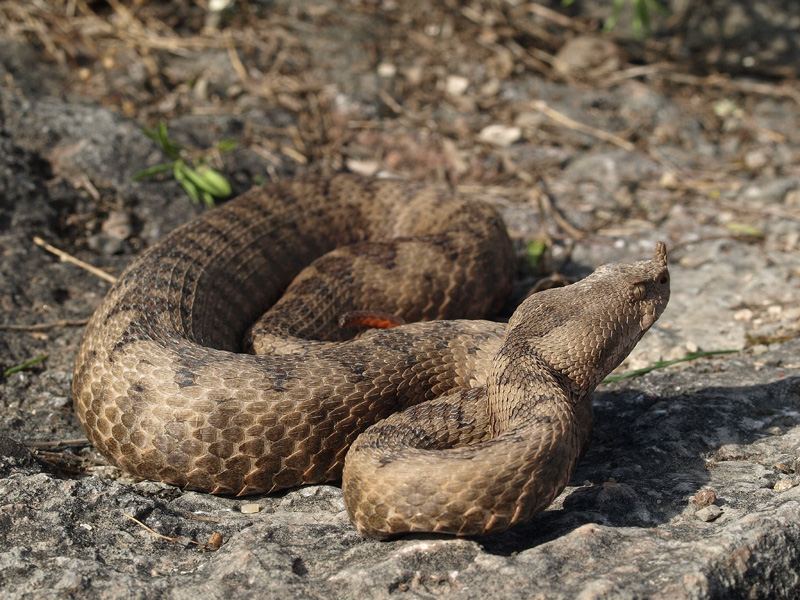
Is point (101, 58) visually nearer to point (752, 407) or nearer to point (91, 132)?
point (91, 132)

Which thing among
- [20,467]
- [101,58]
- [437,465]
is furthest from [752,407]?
[101,58]

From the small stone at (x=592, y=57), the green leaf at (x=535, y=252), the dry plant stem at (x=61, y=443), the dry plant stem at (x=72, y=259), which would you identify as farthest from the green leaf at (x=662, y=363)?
the small stone at (x=592, y=57)

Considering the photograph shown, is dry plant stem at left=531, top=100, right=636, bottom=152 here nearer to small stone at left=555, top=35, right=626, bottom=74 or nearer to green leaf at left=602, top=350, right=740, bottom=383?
small stone at left=555, top=35, right=626, bottom=74

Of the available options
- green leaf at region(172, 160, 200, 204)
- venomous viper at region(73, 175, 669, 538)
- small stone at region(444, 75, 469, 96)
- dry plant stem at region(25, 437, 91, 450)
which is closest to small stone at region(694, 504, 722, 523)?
venomous viper at region(73, 175, 669, 538)

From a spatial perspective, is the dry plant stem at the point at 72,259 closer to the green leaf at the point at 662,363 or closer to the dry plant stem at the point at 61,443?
the dry plant stem at the point at 61,443

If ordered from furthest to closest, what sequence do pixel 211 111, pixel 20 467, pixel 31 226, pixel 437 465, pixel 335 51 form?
pixel 335 51 → pixel 211 111 → pixel 31 226 → pixel 20 467 → pixel 437 465

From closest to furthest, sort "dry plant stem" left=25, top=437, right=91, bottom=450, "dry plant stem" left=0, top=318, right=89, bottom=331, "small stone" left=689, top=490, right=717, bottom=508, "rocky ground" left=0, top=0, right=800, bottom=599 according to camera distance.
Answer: "rocky ground" left=0, top=0, right=800, bottom=599 < "small stone" left=689, top=490, right=717, bottom=508 < "dry plant stem" left=25, top=437, right=91, bottom=450 < "dry plant stem" left=0, top=318, right=89, bottom=331
